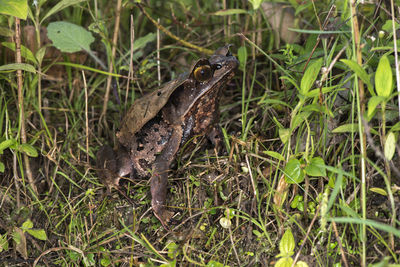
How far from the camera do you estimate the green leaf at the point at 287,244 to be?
2.47m

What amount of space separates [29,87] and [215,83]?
1555 millimetres

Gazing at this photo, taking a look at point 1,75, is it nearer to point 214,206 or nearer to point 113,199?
point 113,199

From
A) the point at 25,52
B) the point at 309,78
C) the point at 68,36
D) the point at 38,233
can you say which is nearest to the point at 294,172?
the point at 309,78

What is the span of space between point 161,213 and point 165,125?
71 cm

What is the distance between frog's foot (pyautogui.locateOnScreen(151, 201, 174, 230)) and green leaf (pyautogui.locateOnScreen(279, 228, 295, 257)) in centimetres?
85

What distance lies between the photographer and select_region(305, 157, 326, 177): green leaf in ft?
8.42

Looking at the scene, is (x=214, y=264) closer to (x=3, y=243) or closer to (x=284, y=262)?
(x=284, y=262)

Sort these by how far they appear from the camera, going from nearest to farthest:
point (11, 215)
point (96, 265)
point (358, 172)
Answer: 1. point (358, 172)
2. point (96, 265)
3. point (11, 215)

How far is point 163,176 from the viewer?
3131 millimetres

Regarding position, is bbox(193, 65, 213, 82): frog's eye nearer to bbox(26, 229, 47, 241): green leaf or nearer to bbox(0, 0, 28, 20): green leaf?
bbox(0, 0, 28, 20): green leaf

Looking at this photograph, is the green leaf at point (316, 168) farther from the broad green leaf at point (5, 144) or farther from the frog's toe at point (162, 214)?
the broad green leaf at point (5, 144)

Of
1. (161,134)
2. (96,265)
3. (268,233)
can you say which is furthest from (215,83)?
(96,265)

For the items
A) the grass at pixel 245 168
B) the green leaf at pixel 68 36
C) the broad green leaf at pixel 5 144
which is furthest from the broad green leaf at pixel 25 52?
the broad green leaf at pixel 5 144

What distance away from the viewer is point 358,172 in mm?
2689
